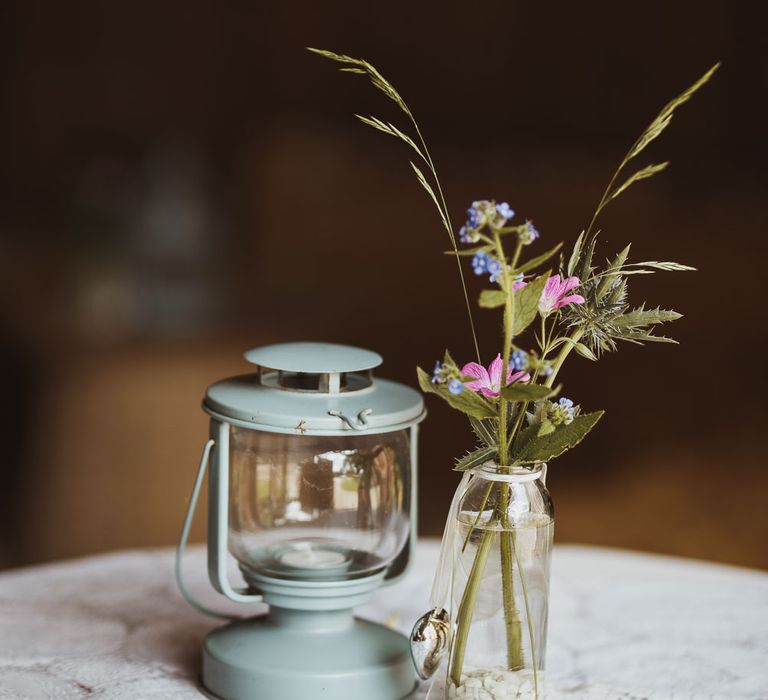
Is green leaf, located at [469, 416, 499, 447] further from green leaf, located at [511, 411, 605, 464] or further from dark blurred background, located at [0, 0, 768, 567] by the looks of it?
dark blurred background, located at [0, 0, 768, 567]

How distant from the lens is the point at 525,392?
31.4 inches

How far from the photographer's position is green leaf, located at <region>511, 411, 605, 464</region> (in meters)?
0.83

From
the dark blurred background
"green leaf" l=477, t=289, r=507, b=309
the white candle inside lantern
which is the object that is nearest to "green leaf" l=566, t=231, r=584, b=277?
"green leaf" l=477, t=289, r=507, b=309

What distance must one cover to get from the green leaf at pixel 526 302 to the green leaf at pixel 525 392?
41 millimetres

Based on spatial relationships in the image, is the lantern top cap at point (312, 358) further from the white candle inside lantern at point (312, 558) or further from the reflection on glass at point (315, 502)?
the white candle inside lantern at point (312, 558)

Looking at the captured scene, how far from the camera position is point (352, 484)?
99 cm

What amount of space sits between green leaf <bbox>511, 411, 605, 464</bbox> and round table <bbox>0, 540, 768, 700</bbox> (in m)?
0.30

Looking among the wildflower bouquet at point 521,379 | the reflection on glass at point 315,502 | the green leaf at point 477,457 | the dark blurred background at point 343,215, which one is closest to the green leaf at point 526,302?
the wildflower bouquet at point 521,379

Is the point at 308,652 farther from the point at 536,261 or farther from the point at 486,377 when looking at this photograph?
the point at 536,261

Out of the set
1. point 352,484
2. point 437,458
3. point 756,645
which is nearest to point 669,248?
point 437,458

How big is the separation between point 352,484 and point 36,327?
2.97 m

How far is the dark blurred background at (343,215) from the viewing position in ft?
11.1

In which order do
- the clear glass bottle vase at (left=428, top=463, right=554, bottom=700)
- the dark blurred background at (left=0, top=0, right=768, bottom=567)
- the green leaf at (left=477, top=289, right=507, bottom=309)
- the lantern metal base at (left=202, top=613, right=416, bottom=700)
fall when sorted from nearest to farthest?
the green leaf at (left=477, top=289, right=507, bottom=309)
the clear glass bottle vase at (left=428, top=463, right=554, bottom=700)
the lantern metal base at (left=202, top=613, right=416, bottom=700)
the dark blurred background at (left=0, top=0, right=768, bottom=567)

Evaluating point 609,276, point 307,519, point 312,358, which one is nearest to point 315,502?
point 307,519
